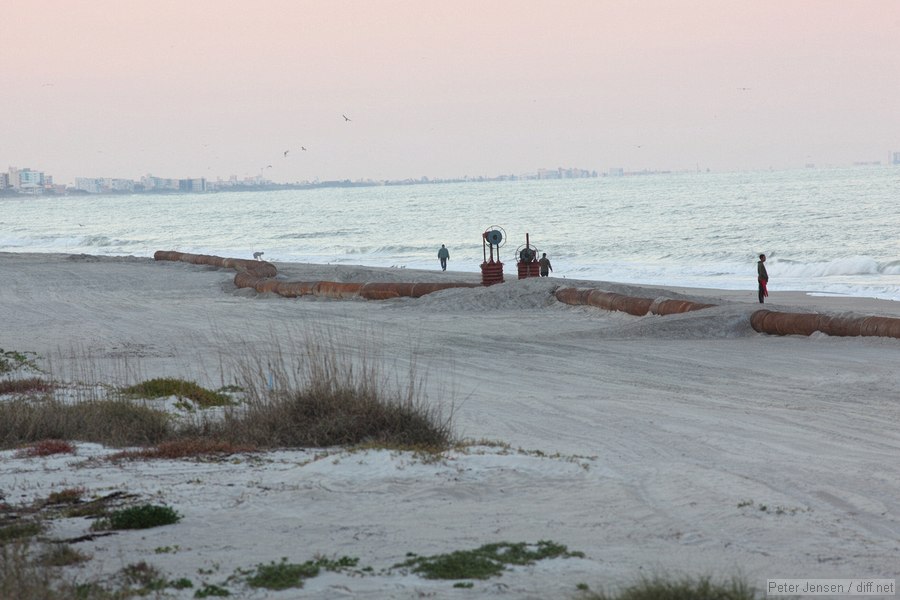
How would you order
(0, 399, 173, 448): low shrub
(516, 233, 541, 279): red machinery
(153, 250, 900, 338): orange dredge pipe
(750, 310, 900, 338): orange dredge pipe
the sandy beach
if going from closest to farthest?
the sandy beach, (0, 399, 173, 448): low shrub, (750, 310, 900, 338): orange dredge pipe, (153, 250, 900, 338): orange dredge pipe, (516, 233, 541, 279): red machinery

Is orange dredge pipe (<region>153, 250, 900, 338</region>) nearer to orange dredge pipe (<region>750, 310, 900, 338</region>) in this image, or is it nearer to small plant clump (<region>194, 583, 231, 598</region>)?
orange dredge pipe (<region>750, 310, 900, 338</region>)

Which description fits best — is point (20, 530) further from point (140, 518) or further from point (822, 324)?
point (822, 324)

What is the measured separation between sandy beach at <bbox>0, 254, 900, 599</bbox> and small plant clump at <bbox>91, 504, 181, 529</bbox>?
8 cm

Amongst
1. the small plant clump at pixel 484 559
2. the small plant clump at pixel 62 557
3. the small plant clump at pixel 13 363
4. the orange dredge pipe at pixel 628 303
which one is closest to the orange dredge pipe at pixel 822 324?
the orange dredge pipe at pixel 628 303

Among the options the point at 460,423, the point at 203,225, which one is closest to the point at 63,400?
Result: the point at 460,423

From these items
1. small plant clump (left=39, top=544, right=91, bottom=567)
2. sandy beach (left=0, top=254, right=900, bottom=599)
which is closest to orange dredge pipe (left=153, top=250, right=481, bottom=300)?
sandy beach (left=0, top=254, right=900, bottom=599)

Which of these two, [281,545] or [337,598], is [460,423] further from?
[337,598]

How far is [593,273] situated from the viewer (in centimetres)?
4603

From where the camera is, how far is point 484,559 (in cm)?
568

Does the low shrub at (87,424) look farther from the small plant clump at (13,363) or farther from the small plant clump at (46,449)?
the small plant clump at (13,363)

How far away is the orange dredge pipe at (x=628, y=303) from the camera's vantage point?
1791 cm

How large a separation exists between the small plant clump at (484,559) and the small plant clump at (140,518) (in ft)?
5.49

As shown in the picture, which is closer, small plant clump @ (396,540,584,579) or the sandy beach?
small plant clump @ (396,540,584,579)

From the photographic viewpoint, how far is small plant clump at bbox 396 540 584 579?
5.47 meters
